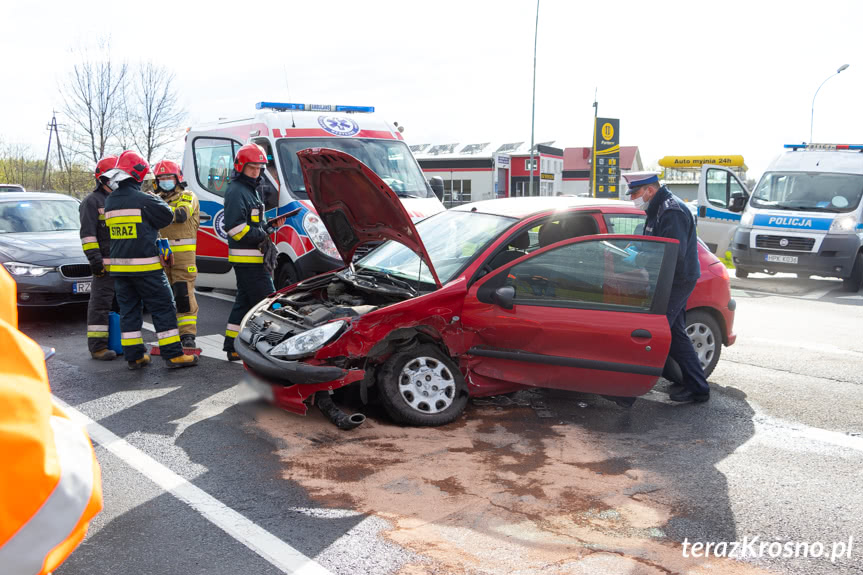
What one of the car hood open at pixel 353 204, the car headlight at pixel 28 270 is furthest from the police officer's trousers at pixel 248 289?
the car headlight at pixel 28 270

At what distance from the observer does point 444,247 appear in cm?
573

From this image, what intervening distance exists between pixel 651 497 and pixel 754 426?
1719mm

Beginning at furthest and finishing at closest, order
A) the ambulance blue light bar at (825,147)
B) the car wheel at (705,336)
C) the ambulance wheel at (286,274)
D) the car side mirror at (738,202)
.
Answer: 1. the ambulance blue light bar at (825,147)
2. the car side mirror at (738,202)
3. the ambulance wheel at (286,274)
4. the car wheel at (705,336)

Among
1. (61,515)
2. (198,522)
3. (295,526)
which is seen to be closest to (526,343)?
(295,526)

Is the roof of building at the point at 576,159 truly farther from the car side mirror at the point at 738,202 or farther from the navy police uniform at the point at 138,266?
the navy police uniform at the point at 138,266

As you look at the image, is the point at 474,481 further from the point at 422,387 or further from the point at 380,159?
the point at 380,159

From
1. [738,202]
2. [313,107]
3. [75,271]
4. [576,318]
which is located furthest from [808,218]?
[75,271]

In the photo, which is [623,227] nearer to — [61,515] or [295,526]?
[295,526]

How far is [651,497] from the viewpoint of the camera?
4.02 m

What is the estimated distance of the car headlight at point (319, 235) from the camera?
8148mm

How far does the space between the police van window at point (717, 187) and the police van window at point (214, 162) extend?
9.71 metres

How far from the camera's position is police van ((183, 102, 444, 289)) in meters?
8.53

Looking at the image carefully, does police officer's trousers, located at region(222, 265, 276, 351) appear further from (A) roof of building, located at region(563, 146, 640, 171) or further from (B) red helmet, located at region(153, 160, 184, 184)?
(A) roof of building, located at region(563, 146, 640, 171)

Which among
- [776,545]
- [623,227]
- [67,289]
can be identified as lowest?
[776,545]
